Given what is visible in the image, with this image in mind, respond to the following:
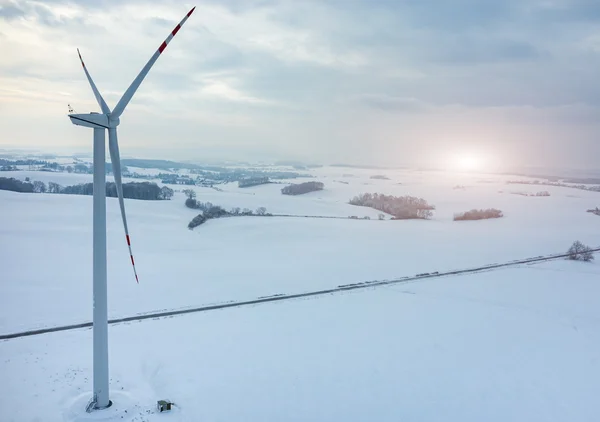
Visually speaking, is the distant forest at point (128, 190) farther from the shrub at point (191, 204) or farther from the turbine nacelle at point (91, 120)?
the turbine nacelle at point (91, 120)

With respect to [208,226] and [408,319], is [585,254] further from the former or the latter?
[208,226]

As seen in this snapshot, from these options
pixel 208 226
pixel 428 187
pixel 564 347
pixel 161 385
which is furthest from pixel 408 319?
pixel 428 187

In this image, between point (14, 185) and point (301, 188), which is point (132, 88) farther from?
point (301, 188)

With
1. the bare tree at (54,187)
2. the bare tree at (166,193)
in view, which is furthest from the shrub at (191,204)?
the bare tree at (54,187)

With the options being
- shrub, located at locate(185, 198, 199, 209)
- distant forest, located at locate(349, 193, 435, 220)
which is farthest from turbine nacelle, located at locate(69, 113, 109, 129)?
A: distant forest, located at locate(349, 193, 435, 220)

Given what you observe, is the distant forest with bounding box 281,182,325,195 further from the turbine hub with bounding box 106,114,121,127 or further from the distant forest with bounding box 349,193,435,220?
the turbine hub with bounding box 106,114,121,127

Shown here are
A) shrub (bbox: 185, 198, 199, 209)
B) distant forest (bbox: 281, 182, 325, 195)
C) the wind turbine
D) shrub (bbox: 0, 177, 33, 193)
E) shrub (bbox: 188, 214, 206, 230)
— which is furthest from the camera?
distant forest (bbox: 281, 182, 325, 195)
